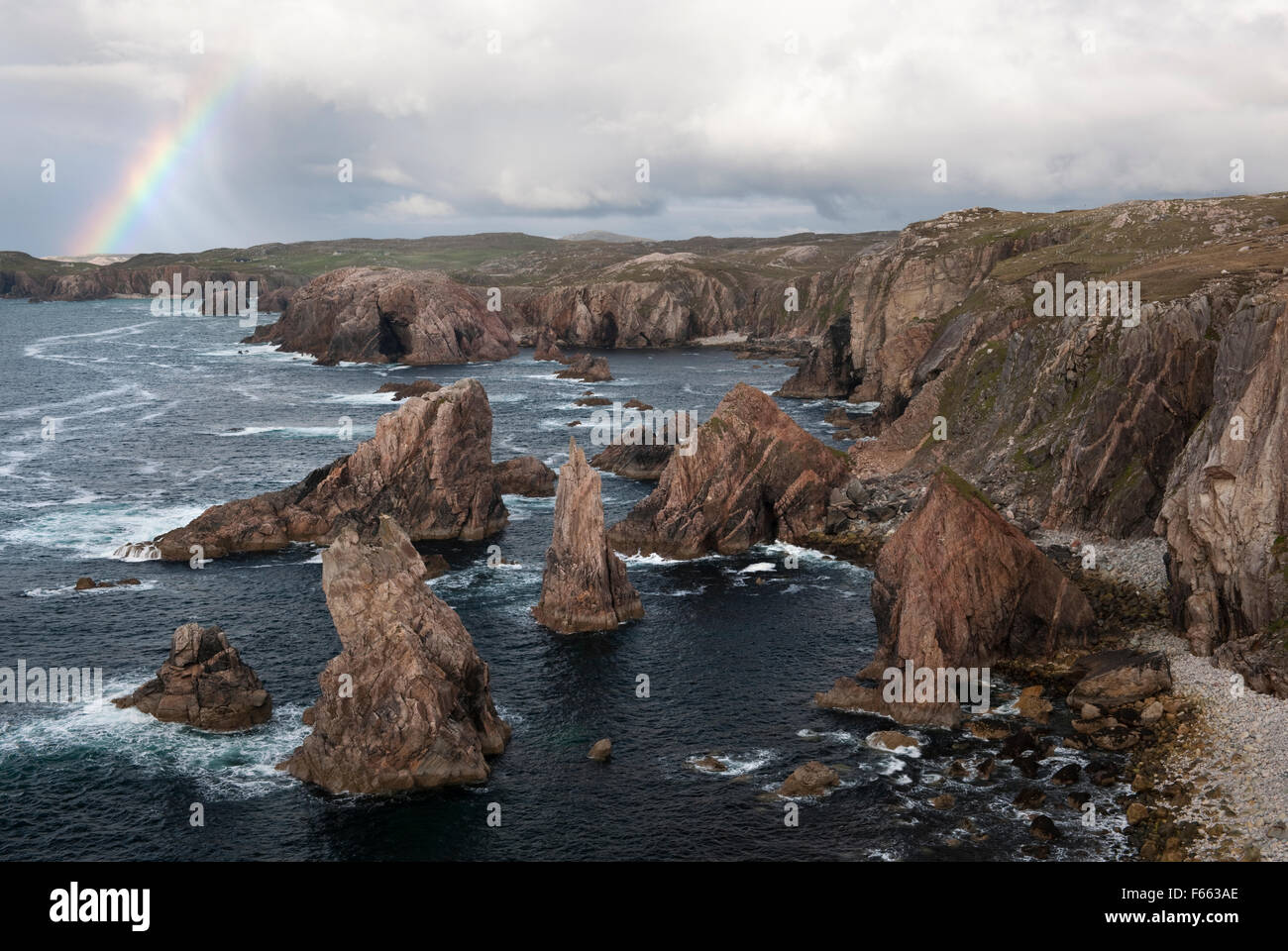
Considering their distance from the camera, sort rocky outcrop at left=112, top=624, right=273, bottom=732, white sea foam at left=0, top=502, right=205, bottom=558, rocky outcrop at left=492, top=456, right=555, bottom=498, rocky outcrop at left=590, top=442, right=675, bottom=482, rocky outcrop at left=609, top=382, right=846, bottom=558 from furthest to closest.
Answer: rocky outcrop at left=590, top=442, right=675, bottom=482 → rocky outcrop at left=492, top=456, right=555, bottom=498 → rocky outcrop at left=609, top=382, right=846, bottom=558 → white sea foam at left=0, top=502, right=205, bottom=558 → rocky outcrop at left=112, top=624, right=273, bottom=732

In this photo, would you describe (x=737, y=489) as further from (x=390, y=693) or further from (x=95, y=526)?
(x=95, y=526)

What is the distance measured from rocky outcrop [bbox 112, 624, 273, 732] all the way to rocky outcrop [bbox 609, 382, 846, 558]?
43.7 metres

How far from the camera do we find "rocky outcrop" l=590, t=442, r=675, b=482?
134625 millimetres

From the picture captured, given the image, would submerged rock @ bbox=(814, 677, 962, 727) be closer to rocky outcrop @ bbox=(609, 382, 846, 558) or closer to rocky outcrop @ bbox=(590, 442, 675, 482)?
rocky outcrop @ bbox=(609, 382, 846, 558)

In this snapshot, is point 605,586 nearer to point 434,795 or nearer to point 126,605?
point 434,795

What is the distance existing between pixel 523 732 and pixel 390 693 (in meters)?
9.56

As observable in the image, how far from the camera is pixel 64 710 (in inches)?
2766

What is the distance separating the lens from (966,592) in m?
74.6

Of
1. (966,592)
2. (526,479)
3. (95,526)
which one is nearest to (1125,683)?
(966,592)

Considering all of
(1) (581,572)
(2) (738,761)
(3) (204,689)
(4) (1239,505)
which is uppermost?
(4) (1239,505)

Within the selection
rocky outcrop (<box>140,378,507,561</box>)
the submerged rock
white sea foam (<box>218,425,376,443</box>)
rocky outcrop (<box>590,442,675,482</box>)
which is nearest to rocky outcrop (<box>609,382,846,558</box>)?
rocky outcrop (<box>140,378,507,561</box>)

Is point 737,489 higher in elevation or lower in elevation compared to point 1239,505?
lower
